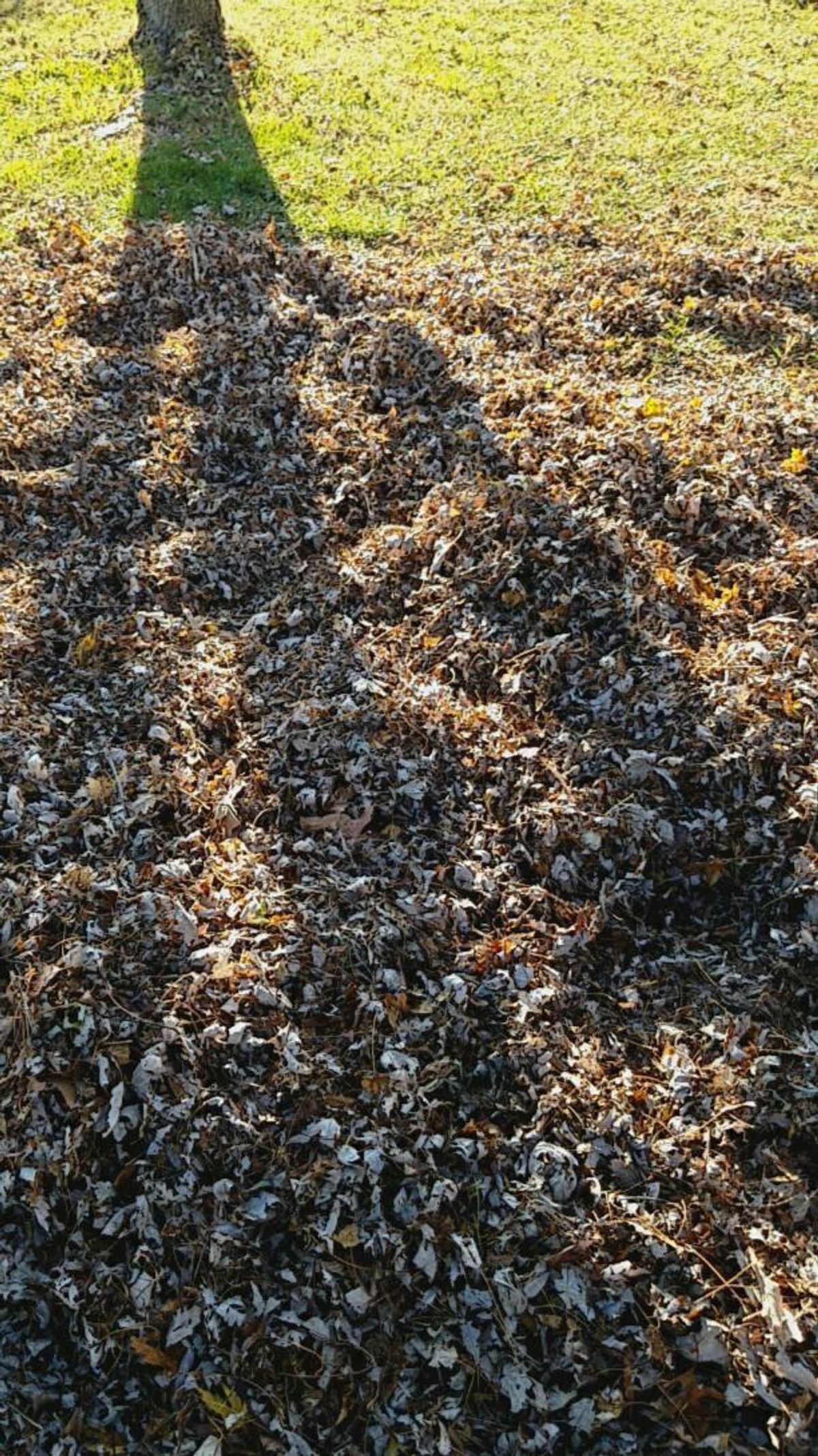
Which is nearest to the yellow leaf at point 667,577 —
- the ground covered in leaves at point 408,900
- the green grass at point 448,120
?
the ground covered in leaves at point 408,900

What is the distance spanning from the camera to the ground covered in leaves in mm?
3207

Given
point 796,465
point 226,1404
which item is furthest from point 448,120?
point 226,1404

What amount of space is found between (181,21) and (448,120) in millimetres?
3628

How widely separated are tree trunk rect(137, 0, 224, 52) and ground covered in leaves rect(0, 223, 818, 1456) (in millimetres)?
7259

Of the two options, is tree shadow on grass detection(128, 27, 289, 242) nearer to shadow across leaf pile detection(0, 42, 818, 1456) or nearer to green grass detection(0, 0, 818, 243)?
green grass detection(0, 0, 818, 243)

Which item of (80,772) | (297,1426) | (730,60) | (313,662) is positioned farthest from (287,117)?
(297,1426)

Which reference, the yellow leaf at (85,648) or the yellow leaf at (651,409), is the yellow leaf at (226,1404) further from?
the yellow leaf at (651,409)

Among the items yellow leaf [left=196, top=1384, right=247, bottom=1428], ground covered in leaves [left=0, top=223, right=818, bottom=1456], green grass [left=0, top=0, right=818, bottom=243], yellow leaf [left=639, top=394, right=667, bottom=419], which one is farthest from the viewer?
green grass [left=0, top=0, right=818, bottom=243]

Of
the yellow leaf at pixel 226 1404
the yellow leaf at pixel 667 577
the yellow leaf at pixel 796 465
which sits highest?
the yellow leaf at pixel 796 465

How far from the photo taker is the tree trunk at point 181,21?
12.3 m

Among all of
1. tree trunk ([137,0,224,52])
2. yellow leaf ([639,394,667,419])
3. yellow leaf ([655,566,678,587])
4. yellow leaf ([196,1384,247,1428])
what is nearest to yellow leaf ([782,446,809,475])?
yellow leaf ([639,394,667,419])

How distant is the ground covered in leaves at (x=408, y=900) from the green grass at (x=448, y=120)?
11.0ft

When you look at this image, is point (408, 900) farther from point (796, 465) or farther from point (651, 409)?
point (651, 409)

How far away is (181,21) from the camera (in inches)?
486
